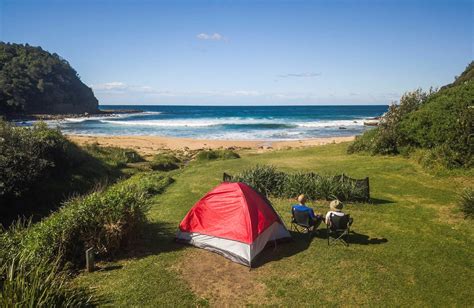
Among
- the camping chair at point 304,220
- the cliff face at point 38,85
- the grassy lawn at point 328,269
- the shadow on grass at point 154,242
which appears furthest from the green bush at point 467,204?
the cliff face at point 38,85

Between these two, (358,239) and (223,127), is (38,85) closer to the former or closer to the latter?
(223,127)

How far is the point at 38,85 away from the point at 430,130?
104 meters

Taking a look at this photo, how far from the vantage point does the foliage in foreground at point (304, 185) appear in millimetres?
15016

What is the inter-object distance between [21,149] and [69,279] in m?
11.1

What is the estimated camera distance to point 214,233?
407 inches

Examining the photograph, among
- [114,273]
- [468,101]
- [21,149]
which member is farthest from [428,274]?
[21,149]

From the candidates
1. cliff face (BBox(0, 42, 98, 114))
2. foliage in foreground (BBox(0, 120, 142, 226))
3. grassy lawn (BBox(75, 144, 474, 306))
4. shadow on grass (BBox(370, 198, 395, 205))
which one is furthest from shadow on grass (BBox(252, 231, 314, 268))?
cliff face (BBox(0, 42, 98, 114))

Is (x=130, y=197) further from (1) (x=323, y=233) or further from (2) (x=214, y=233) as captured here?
(1) (x=323, y=233)

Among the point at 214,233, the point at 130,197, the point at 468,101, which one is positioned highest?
the point at 468,101

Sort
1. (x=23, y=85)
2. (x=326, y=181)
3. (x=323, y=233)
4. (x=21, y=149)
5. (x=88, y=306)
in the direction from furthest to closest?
(x=23, y=85), (x=21, y=149), (x=326, y=181), (x=323, y=233), (x=88, y=306)

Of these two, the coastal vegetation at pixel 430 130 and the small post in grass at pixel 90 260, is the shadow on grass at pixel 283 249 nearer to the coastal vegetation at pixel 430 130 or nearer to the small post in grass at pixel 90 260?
the small post in grass at pixel 90 260

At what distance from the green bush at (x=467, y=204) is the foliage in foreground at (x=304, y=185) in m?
3.45

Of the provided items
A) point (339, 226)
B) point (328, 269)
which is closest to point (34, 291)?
point (328, 269)

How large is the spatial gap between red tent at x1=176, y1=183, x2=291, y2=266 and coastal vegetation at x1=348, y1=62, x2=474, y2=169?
12367 millimetres
